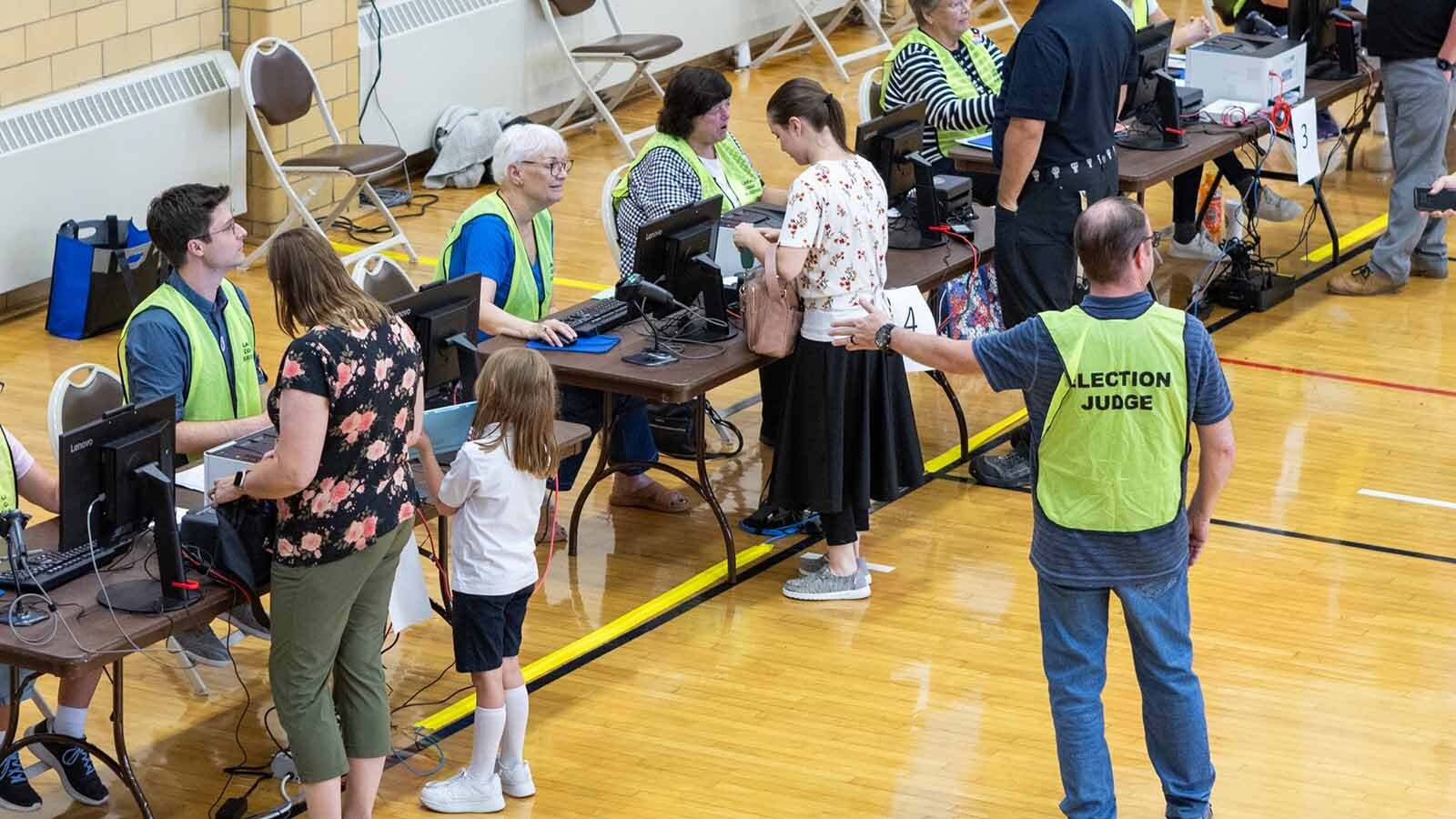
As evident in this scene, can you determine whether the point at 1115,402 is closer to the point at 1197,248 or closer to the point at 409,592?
the point at 409,592

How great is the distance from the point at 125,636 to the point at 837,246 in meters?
2.33

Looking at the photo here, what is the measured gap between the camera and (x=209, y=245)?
5.33 meters

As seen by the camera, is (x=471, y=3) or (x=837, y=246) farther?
(x=471, y=3)

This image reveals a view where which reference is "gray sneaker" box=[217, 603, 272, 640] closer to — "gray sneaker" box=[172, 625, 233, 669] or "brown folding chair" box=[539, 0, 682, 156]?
"gray sneaker" box=[172, 625, 233, 669]

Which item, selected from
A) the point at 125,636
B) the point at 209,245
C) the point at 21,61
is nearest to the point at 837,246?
the point at 209,245

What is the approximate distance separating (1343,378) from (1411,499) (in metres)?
1.25

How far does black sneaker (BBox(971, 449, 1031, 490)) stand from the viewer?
23.6ft

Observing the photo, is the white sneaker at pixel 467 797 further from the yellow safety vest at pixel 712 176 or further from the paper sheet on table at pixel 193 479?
the yellow safety vest at pixel 712 176

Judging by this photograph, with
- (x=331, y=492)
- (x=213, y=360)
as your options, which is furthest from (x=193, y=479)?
(x=331, y=492)

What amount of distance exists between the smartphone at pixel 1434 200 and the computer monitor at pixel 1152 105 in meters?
1.29

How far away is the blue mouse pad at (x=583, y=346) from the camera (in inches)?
244

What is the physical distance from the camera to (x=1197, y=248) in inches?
376

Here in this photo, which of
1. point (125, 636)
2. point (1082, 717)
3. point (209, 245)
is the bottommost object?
point (1082, 717)

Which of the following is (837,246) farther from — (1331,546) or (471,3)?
(471,3)
